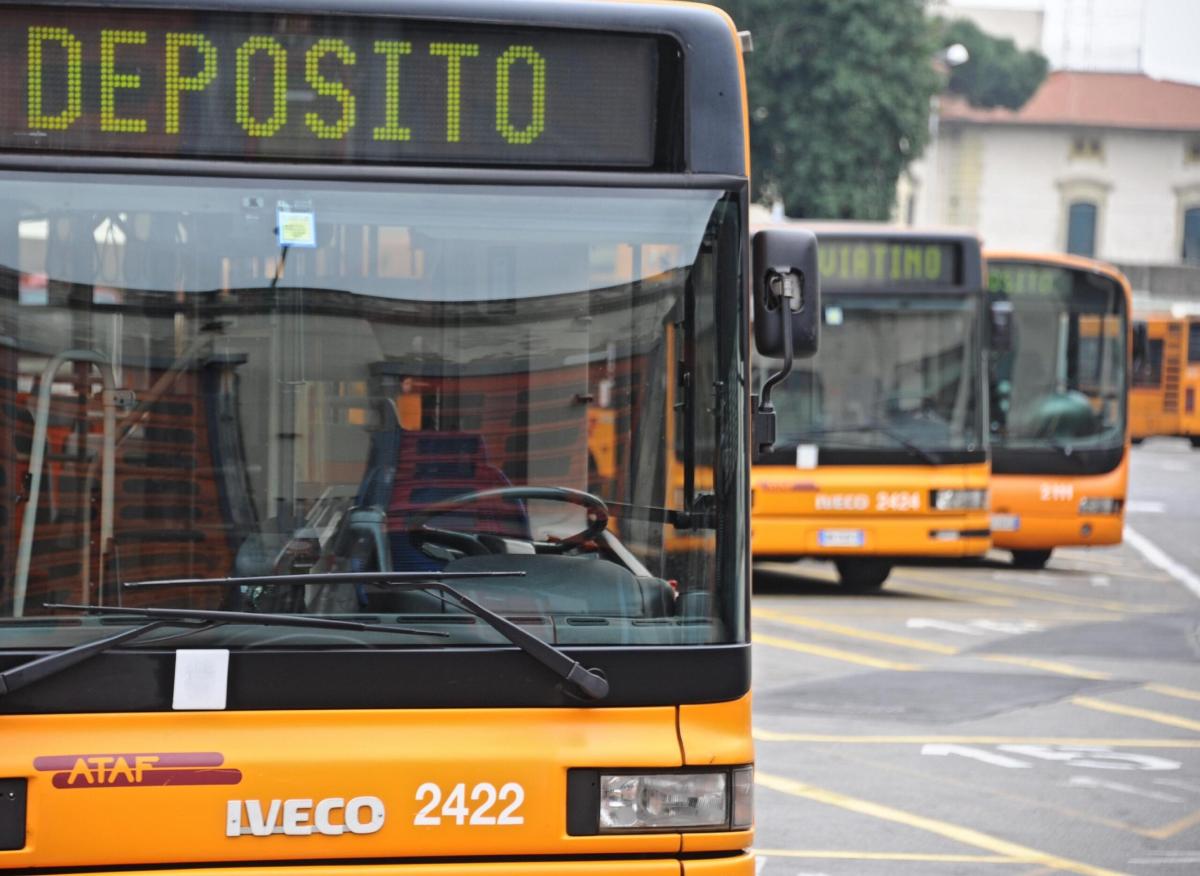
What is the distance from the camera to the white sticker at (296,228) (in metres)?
3.98

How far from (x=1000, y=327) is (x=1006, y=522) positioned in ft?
9.41

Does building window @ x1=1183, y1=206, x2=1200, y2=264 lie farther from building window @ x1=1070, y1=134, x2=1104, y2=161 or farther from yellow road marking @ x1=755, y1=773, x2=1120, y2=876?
yellow road marking @ x1=755, y1=773, x2=1120, y2=876

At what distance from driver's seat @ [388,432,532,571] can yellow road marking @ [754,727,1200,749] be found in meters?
5.05

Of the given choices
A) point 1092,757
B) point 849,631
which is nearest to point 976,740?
point 1092,757

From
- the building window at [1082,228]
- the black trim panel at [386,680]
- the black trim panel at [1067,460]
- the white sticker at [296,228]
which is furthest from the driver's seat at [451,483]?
the building window at [1082,228]

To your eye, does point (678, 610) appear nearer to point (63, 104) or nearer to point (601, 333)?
point (601, 333)

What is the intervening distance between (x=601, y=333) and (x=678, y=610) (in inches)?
24.9

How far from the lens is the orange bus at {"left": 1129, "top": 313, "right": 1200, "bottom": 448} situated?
3553cm

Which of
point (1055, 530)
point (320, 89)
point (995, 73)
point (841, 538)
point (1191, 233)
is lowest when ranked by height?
point (1055, 530)

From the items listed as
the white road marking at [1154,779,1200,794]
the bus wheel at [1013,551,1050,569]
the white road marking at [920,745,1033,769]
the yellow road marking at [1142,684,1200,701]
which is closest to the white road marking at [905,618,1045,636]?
the yellow road marking at [1142,684,1200,701]

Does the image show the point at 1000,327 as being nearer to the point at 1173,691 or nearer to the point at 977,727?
the point at 1173,691

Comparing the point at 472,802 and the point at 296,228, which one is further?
the point at 296,228

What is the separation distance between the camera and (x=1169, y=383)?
1471 inches

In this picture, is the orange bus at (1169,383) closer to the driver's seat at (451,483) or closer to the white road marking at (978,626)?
the white road marking at (978,626)
